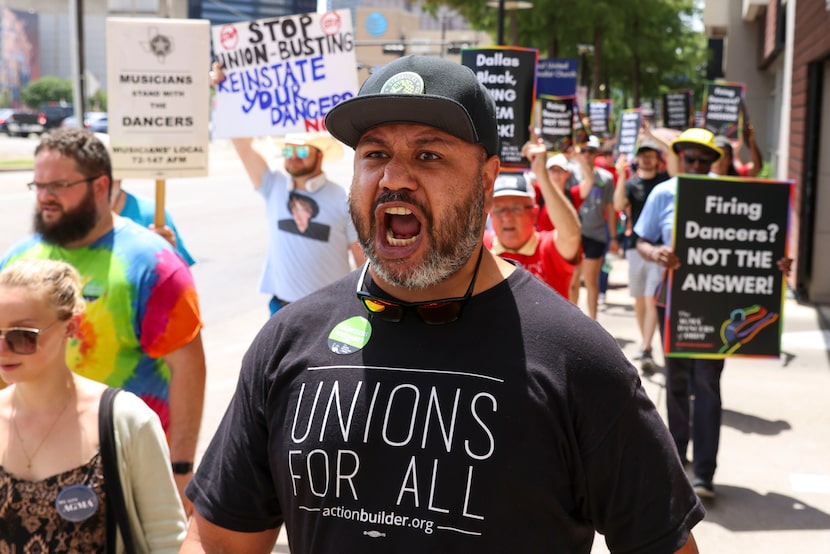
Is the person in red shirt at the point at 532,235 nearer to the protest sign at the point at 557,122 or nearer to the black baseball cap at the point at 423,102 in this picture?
the black baseball cap at the point at 423,102

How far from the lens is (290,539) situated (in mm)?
2178

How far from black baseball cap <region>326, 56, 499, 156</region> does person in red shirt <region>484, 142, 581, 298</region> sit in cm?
347

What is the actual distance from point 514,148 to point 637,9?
22.7 m

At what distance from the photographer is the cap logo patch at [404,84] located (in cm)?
205

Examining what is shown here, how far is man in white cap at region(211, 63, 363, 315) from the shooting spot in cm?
655

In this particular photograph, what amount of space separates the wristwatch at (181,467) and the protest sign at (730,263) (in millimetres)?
3528

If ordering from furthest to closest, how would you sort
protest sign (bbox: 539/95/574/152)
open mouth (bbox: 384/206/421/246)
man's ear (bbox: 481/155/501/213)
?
protest sign (bbox: 539/95/574/152) < man's ear (bbox: 481/155/501/213) < open mouth (bbox: 384/206/421/246)

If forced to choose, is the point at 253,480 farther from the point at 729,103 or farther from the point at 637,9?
the point at 637,9

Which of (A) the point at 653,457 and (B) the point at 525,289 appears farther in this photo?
A: (B) the point at 525,289

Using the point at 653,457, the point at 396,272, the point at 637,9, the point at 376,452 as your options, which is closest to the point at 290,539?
the point at 376,452

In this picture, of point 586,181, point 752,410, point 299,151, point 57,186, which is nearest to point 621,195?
point 586,181

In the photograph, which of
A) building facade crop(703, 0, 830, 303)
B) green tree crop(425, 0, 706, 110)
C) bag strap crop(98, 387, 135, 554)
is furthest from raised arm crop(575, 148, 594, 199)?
green tree crop(425, 0, 706, 110)

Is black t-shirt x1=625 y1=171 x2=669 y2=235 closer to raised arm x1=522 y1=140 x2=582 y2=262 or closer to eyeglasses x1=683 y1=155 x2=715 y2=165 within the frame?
eyeglasses x1=683 y1=155 x2=715 y2=165

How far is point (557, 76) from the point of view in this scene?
782 inches
